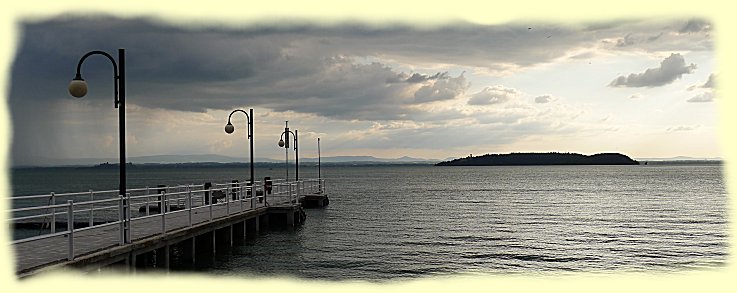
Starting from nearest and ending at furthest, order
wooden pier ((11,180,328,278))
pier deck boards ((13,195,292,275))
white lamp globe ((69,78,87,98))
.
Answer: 1. pier deck boards ((13,195,292,275))
2. wooden pier ((11,180,328,278))
3. white lamp globe ((69,78,87,98))

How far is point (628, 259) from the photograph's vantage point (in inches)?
899

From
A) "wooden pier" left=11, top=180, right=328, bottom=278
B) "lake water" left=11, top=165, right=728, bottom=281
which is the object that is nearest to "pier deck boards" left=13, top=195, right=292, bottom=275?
"wooden pier" left=11, top=180, right=328, bottom=278

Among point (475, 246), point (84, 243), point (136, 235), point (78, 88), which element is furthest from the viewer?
point (475, 246)

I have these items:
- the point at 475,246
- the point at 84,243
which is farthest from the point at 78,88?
the point at 475,246

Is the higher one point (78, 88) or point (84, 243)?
point (78, 88)

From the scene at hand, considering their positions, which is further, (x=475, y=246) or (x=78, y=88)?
(x=475, y=246)

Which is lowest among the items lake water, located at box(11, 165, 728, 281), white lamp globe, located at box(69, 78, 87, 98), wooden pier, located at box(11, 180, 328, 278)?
lake water, located at box(11, 165, 728, 281)

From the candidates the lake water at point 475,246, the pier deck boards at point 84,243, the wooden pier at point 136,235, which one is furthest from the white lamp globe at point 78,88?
the lake water at point 475,246

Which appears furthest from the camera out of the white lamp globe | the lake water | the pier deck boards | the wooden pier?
the lake water

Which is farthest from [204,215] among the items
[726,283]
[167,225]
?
[726,283]

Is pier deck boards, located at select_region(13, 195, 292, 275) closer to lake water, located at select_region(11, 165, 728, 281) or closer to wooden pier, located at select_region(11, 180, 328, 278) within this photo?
wooden pier, located at select_region(11, 180, 328, 278)

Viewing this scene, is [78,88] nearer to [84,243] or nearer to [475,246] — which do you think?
[84,243]

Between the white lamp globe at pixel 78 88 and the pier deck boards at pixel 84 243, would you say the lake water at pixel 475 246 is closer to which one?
the pier deck boards at pixel 84 243

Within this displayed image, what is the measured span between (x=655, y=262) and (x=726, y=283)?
387 cm
